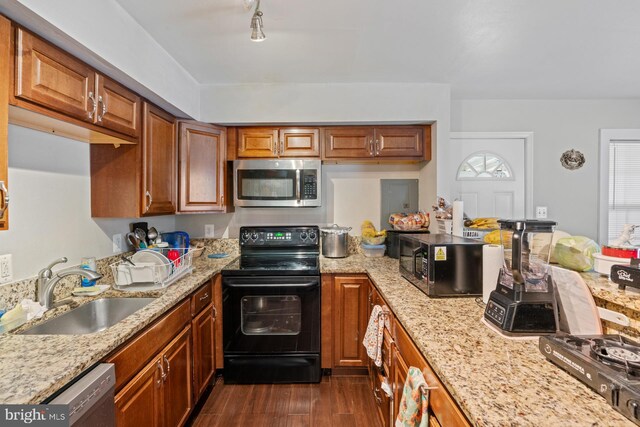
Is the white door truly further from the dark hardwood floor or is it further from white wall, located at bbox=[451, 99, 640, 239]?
the dark hardwood floor

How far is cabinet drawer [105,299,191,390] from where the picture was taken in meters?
1.17

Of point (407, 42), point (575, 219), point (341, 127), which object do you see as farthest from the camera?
point (575, 219)

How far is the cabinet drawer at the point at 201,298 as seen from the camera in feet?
6.25

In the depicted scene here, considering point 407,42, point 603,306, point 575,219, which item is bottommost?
point 603,306

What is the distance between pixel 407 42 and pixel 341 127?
0.87m

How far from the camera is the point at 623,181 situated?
2922 millimetres

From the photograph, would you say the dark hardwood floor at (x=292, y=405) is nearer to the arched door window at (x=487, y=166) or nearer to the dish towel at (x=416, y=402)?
the dish towel at (x=416, y=402)

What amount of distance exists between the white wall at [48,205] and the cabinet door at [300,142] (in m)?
1.36

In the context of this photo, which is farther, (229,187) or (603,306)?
(229,187)

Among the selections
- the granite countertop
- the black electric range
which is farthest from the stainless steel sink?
the black electric range

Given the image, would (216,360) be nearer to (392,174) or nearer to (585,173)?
(392,174)

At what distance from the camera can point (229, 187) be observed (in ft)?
8.87

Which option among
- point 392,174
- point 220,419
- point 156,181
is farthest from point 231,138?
point 220,419

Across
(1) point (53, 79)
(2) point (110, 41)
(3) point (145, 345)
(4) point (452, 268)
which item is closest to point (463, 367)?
(4) point (452, 268)
